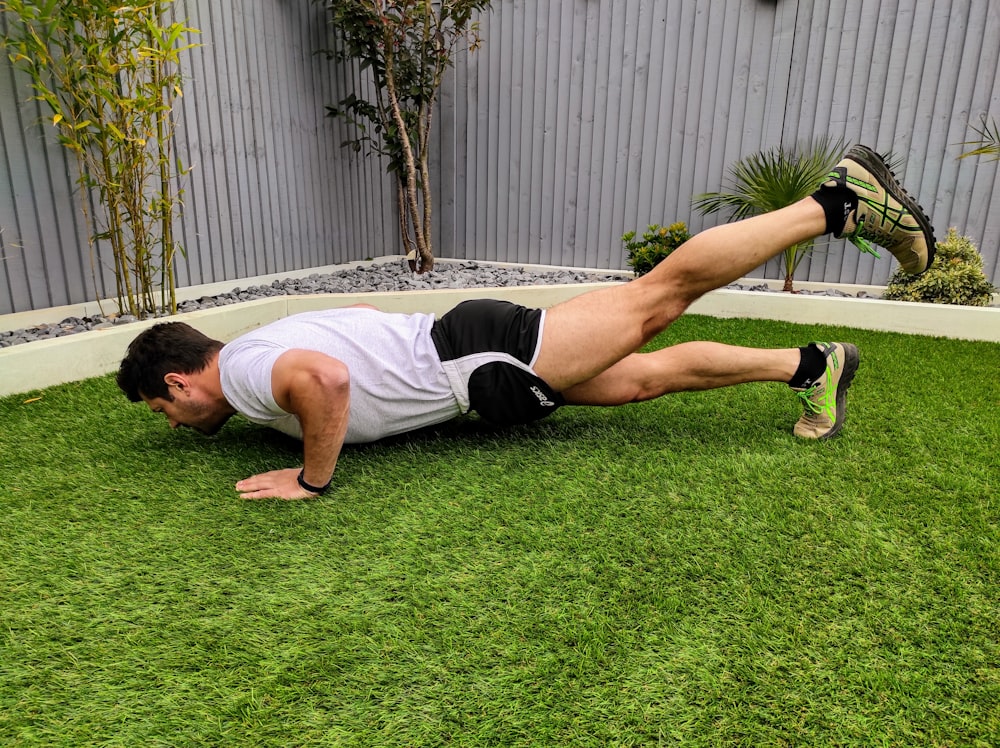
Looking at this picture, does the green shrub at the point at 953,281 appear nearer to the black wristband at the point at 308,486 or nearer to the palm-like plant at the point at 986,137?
the palm-like plant at the point at 986,137

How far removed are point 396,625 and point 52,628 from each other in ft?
2.34

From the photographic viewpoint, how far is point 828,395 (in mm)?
2188

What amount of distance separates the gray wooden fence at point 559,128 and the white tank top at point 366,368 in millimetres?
2171

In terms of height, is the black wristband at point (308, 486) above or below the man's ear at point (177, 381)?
below

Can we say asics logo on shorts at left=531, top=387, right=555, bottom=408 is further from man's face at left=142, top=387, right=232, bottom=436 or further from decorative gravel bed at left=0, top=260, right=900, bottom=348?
decorative gravel bed at left=0, top=260, right=900, bottom=348

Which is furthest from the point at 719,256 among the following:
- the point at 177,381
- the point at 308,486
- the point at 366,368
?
the point at 177,381

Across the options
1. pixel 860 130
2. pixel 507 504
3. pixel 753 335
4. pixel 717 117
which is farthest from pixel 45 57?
pixel 860 130

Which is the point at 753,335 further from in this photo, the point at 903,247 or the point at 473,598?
the point at 473,598

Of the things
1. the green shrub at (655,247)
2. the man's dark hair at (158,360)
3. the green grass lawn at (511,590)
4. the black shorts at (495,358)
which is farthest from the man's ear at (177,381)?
the green shrub at (655,247)

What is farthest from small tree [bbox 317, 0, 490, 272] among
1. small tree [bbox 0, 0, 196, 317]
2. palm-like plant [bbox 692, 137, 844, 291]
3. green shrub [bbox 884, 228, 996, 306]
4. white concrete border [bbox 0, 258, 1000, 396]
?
green shrub [bbox 884, 228, 996, 306]

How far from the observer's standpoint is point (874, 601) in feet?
4.36

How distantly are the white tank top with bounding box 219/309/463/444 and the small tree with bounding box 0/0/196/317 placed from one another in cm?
184

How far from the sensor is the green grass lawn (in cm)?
106

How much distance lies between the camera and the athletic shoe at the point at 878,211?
1.85 meters
